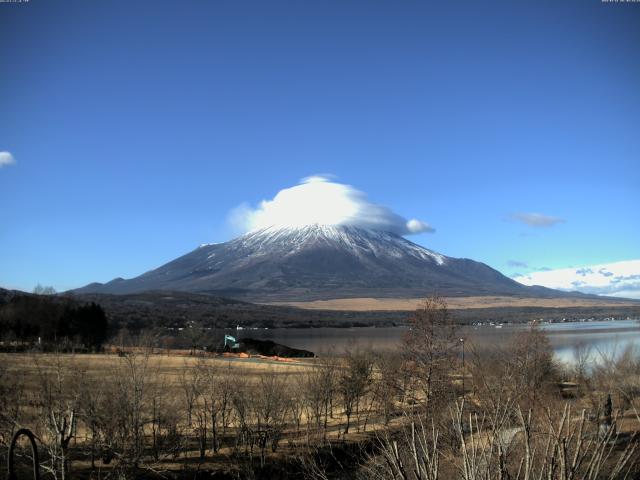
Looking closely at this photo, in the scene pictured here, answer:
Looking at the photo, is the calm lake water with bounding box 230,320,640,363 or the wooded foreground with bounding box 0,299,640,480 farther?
the calm lake water with bounding box 230,320,640,363

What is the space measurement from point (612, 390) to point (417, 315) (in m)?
15.9

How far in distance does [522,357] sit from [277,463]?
15.6 metres

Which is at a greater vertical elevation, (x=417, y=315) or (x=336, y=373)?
(x=417, y=315)

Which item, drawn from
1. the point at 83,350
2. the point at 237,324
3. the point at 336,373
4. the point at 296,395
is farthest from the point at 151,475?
the point at 237,324

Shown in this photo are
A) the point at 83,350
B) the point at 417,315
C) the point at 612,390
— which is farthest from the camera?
the point at 83,350

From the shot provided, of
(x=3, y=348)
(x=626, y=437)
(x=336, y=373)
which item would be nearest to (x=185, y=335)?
(x=3, y=348)

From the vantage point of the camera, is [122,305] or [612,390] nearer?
[612,390]

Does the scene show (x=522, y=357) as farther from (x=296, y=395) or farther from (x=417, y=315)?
(x=296, y=395)

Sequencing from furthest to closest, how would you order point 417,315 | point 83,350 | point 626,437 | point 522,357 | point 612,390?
point 83,350
point 612,390
point 522,357
point 417,315
point 626,437

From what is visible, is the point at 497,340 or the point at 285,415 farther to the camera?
the point at 497,340

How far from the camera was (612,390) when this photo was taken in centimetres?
3575

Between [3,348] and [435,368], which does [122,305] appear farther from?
[435,368]

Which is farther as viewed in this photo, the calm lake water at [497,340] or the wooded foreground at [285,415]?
the calm lake water at [497,340]

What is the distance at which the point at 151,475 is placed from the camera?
21906 mm
